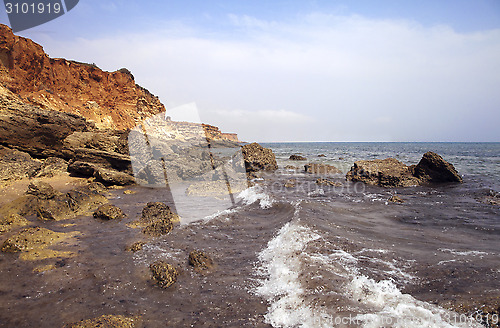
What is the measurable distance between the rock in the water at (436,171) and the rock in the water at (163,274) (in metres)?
13.6

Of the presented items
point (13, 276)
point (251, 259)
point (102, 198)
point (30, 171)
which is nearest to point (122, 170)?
point (30, 171)

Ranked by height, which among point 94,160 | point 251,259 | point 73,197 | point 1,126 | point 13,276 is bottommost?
point 251,259

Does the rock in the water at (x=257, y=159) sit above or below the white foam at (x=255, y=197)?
above

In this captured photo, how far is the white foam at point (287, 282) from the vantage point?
272 cm

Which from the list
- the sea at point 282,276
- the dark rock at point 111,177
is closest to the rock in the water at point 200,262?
the sea at point 282,276

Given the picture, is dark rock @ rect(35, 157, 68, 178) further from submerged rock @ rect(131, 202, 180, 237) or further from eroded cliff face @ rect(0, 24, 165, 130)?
eroded cliff face @ rect(0, 24, 165, 130)

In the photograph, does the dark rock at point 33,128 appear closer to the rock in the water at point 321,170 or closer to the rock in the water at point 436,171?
the rock in the water at point 321,170

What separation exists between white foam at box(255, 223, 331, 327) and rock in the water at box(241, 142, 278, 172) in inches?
461

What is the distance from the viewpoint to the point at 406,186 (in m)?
12.0

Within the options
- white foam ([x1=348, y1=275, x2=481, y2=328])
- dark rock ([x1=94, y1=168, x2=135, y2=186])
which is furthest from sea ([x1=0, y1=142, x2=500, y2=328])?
dark rock ([x1=94, y1=168, x2=135, y2=186])

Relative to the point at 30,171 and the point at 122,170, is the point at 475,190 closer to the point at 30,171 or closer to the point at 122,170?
the point at 122,170

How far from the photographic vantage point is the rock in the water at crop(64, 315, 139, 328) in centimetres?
250

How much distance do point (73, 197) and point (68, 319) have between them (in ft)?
16.5

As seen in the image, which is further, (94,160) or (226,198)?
(94,160)
